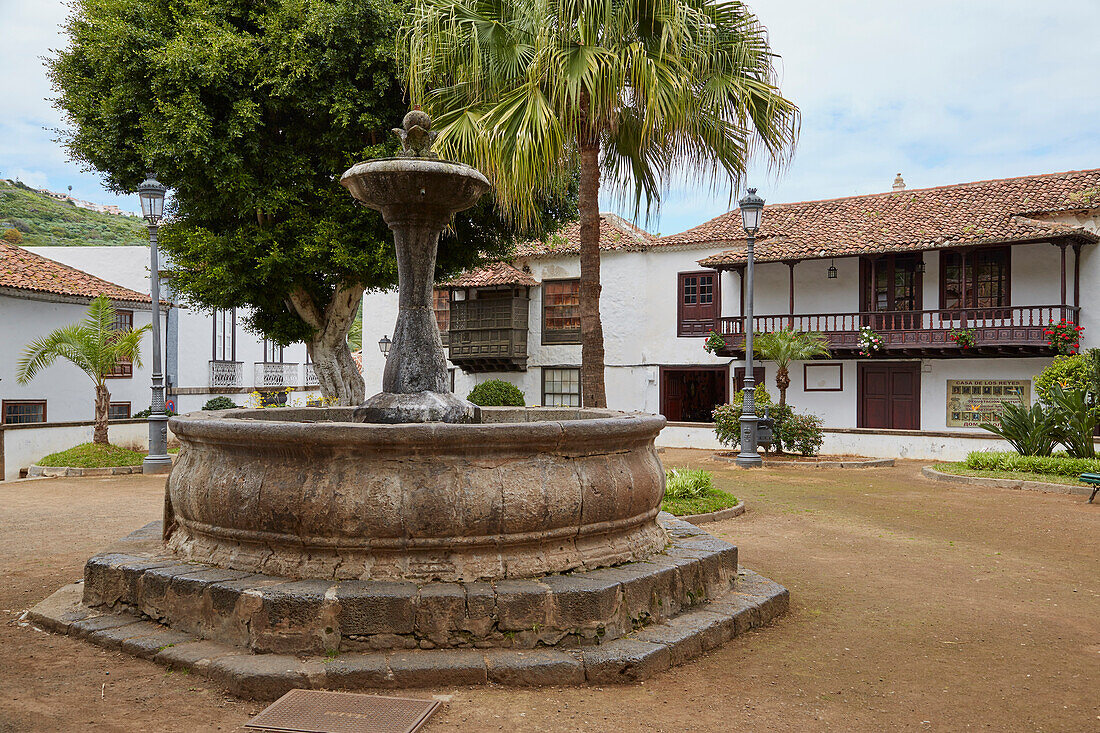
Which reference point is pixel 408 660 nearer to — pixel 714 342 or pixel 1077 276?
pixel 714 342

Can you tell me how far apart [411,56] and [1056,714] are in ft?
33.8

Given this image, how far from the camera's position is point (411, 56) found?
11148mm

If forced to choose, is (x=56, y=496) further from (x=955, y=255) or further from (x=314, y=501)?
(x=955, y=255)

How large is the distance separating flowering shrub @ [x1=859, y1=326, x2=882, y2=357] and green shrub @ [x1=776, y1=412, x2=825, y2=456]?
21.8 feet

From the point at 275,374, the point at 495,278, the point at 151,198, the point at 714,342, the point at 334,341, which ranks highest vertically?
the point at 495,278

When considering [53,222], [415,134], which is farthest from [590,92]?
[53,222]

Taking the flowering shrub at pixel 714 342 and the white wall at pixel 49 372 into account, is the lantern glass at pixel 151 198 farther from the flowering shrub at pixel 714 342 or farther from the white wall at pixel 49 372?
the flowering shrub at pixel 714 342

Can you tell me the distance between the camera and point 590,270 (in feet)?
37.2

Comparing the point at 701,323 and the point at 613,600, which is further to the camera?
the point at 701,323

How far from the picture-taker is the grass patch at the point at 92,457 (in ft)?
47.5

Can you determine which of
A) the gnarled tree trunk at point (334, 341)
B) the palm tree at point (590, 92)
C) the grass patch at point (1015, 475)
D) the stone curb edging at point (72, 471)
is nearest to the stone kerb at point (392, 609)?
the palm tree at point (590, 92)

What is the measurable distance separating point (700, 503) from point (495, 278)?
1951 cm

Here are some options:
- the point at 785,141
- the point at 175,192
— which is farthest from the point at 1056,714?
the point at 175,192

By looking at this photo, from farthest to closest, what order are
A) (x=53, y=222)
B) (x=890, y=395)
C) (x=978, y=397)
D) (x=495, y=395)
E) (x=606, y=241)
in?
(x=53, y=222) → (x=606, y=241) → (x=890, y=395) → (x=495, y=395) → (x=978, y=397)
